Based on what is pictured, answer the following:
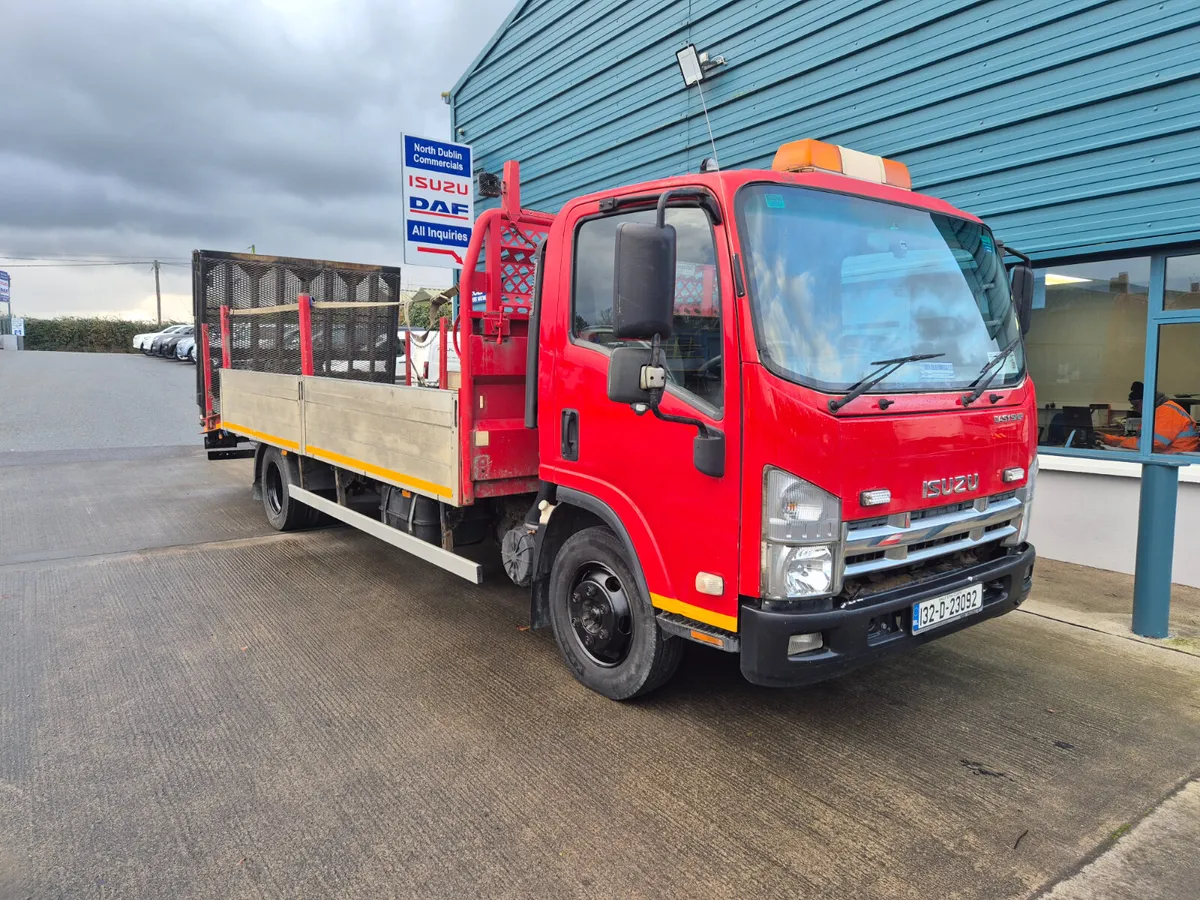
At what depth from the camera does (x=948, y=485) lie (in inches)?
122

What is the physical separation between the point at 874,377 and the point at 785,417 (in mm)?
453

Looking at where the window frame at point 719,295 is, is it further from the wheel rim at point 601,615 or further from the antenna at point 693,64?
the antenna at point 693,64

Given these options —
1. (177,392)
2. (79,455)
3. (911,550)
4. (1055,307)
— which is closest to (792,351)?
(911,550)

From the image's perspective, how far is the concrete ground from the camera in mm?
2443

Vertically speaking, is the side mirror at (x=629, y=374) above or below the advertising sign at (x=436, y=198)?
below

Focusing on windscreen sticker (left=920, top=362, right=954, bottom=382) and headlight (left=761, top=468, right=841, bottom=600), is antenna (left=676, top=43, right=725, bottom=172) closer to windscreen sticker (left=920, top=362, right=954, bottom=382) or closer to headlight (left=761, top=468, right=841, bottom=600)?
windscreen sticker (left=920, top=362, right=954, bottom=382)

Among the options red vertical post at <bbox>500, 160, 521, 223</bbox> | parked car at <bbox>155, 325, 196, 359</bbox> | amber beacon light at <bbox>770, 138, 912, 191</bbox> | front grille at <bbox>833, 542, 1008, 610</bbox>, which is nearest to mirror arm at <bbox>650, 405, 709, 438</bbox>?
front grille at <bbox>833, 542, 1008, 610</bbox>

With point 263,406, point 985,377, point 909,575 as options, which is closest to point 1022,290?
point 985,377

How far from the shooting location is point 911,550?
3.05m

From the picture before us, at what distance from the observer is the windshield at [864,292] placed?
9.30 feet

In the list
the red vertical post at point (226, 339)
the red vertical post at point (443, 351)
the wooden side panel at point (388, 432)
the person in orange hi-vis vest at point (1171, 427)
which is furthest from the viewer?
the red vertical post at point (226, 339)

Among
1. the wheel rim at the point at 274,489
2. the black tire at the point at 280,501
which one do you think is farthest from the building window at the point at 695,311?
the wheel rim at the point at 274,489

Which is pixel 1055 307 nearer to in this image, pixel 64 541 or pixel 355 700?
pixel 355 700

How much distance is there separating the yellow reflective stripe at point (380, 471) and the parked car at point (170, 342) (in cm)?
3055
